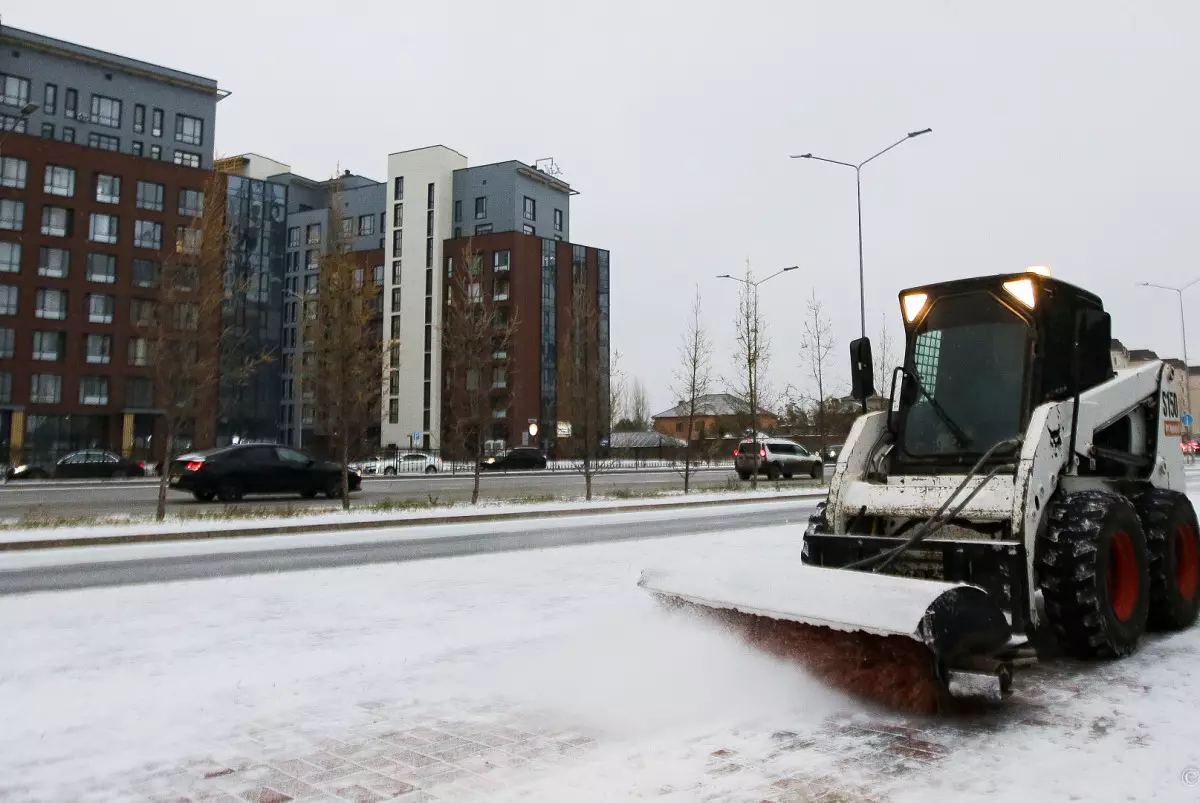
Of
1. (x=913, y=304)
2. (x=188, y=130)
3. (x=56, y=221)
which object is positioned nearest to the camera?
(x=913, y=304)

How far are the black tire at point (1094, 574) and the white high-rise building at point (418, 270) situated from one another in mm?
77870

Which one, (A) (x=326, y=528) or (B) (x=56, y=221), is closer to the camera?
(A) (x=326, y=528)

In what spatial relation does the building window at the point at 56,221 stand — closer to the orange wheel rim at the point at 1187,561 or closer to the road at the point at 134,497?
the road at the point at 134,497

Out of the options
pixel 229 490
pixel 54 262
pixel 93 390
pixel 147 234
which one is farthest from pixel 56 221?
pixel 229 490

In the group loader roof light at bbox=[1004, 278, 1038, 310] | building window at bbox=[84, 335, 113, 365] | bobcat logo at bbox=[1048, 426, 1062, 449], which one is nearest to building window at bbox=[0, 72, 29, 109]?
building window at bbox=[84, 335, 113, 365]

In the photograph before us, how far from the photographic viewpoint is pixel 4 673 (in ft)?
18.2

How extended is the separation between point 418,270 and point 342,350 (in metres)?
64.8

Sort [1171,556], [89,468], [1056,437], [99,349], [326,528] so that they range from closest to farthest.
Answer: [1056,437], [1171,556], [326,528], [89,468], [99,349]

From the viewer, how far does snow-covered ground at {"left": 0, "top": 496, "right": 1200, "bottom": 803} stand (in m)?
3.65

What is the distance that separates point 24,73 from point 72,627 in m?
70.2

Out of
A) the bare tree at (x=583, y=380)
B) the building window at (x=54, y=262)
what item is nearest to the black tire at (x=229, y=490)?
the bare tree at (x=583, y=380)

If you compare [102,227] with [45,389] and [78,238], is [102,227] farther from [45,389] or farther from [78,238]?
[45,389]

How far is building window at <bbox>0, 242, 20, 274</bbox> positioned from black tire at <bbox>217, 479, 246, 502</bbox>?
148 ft

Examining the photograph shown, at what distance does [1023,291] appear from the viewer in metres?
6.12
